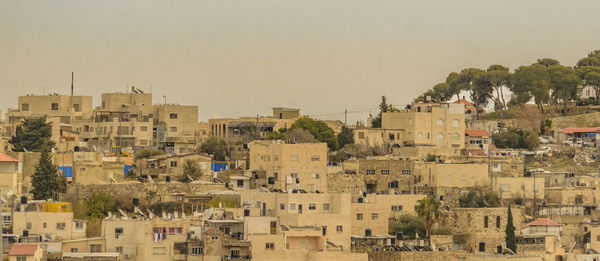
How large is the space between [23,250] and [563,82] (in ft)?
158

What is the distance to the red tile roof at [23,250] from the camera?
46.5m

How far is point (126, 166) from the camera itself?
6384 cm

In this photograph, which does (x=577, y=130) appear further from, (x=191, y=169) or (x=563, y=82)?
(x=191, y=169)

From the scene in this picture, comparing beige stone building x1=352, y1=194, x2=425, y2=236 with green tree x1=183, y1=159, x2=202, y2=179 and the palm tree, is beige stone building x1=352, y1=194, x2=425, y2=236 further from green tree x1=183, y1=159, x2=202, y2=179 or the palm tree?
green tree x1=183, y1=159, x2=202, y2=179

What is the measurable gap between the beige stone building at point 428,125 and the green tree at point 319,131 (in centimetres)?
344

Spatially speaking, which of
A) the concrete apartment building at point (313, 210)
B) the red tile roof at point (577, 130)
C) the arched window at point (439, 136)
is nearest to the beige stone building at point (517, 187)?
the concrete apartment building at point (313, 210)

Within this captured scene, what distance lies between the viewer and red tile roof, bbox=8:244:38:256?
4653 centimetres

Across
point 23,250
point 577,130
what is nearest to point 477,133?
point 577,130

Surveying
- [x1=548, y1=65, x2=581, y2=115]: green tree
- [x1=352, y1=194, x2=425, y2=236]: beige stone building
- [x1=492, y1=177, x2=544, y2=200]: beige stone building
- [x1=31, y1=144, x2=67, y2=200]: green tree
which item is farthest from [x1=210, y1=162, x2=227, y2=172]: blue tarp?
[x1=548, y1=65, x2=581, y2=115]: green tree

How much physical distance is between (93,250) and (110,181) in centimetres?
1176

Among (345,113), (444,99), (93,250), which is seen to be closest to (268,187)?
(93,250)

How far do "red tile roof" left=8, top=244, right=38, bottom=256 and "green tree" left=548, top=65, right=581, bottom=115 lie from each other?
1828 inches

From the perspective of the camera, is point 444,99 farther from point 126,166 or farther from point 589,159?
point 126,166

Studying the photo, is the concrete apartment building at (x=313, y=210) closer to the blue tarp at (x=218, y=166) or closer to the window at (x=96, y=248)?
the window at (x=96, y=248)
